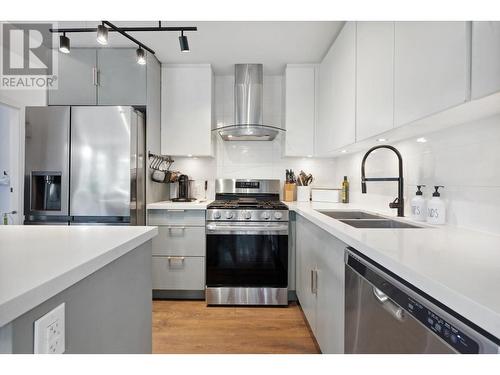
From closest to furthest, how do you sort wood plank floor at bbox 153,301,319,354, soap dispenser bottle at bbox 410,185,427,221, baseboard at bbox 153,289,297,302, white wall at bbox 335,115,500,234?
white wall at bbox 335,115,500,234 → soap dispenser bottle at bbox 410,185,427,221 → wood plank floor at bbox 153,301,319,354 → baseboard at bbox 153,289,297,302

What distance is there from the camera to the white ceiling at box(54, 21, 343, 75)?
208 centimetres

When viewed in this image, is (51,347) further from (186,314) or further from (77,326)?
(186,314)

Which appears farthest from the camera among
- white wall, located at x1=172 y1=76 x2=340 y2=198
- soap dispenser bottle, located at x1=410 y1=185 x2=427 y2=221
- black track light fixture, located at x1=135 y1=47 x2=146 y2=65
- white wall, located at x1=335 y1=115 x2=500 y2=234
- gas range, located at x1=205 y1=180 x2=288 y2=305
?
white wall, located at x1=172 y1=76 x2=340 y2=198

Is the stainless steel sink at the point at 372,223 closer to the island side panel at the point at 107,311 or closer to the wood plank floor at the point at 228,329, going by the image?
the wood plank floor at the point at 228,329

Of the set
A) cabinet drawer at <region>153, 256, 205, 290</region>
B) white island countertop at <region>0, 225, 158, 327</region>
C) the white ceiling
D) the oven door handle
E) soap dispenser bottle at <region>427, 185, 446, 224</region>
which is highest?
the white ceiling

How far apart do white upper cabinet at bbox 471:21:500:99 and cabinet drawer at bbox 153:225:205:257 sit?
2107mm

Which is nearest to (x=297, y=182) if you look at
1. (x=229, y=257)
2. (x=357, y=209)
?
(x=357, y=209)

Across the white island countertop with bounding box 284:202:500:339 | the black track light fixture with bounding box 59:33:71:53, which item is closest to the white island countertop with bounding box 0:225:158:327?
the white island countertop with bounding box 284:202:500:339

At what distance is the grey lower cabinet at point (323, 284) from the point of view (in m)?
1.28

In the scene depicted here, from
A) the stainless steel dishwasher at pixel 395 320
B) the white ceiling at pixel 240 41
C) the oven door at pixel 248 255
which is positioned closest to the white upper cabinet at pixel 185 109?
the white ceiling at pixel 240 41

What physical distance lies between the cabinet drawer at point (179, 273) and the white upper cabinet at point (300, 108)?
1.50 metres

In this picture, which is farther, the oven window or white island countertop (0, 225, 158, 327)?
the oven window

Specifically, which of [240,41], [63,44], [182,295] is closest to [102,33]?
[63,44]

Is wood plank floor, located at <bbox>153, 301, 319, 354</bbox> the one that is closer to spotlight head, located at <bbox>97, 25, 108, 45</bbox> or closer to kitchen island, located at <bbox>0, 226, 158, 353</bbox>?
kitchen island, located at <bbox>0, 226, 158, 353</bbox>
